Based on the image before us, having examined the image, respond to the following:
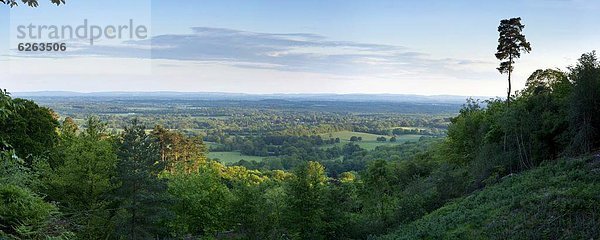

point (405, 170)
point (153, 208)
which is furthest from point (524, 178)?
point (405, 170)

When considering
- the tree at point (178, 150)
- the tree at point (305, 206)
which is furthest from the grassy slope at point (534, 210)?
the tree at point (178, 150)

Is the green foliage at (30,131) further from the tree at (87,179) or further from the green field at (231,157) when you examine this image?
the green field at (231,157)

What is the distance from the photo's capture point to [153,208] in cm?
2086

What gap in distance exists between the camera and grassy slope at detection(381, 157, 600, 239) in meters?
15.0

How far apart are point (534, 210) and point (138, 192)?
17.8 m

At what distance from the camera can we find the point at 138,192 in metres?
21.2

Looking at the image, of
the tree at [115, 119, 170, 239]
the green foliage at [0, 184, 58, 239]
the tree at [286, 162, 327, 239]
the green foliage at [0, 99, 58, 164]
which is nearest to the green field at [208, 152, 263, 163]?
the green foliage at [0, 99, 58, 164]

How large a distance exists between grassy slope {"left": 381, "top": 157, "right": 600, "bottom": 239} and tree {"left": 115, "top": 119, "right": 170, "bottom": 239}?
1221 cm

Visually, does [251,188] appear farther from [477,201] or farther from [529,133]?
[529,133]

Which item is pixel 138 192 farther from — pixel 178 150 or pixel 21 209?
pixel 178 150

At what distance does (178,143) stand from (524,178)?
3791 centimetres

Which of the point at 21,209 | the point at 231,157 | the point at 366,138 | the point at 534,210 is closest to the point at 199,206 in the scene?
the point at 534,210

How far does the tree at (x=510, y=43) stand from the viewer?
3306 centimetres

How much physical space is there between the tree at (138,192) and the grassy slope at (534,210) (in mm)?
→ 12208
